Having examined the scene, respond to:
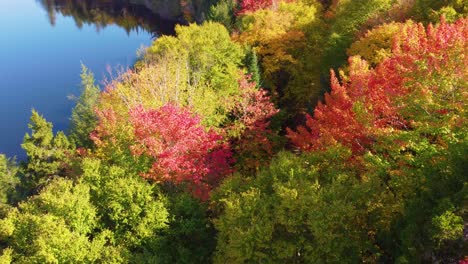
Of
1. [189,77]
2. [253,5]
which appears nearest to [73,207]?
[189,77]

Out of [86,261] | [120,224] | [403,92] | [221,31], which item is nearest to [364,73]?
[403,92]

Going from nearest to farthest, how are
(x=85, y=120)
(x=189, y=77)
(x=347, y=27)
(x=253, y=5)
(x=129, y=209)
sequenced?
(x=129, y=209), (x=189, y=77), (x=347, y=27), (x=85, y=120), (x=253, y=5)

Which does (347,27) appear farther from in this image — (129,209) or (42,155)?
(42,155)

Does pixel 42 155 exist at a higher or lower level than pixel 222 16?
lower

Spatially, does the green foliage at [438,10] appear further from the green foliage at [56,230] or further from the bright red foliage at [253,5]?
the green foliage at [56,230]

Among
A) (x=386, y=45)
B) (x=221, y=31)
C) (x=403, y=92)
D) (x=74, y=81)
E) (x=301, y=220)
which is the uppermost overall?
(x=74, y=81)

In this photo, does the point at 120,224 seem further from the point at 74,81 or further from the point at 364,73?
the point at 74,81

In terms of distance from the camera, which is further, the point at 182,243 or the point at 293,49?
the point at 293,49

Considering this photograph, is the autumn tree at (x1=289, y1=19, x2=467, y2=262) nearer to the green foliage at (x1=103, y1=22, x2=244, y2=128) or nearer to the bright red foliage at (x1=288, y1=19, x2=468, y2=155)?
the bright red foliage at (x1=288, y1=19, x2=468, y2=155)
